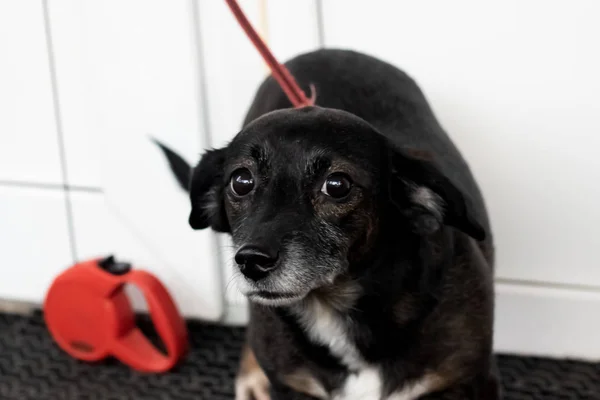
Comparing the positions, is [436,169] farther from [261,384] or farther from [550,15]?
[261,384]

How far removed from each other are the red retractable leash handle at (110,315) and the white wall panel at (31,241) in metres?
0.15

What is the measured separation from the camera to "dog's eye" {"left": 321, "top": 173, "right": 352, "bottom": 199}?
111 cm

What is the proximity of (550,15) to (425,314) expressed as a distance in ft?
1.92

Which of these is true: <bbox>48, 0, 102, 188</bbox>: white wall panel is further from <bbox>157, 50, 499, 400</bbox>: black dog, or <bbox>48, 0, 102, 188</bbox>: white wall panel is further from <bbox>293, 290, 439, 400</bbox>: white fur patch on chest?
<bbox>293, 290, 439, 400</bbox>: white fur patch on chest

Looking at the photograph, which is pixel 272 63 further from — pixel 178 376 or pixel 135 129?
pixel 178 376

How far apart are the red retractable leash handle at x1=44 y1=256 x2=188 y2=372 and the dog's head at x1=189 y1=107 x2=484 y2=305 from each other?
594 mm

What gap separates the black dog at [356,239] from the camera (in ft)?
3.64

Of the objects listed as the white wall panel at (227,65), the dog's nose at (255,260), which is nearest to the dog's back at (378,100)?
the white wall panel at (227,65)

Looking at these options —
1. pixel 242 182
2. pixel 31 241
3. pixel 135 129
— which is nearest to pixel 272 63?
pixel 242 182

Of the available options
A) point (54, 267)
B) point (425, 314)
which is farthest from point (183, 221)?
point (425, 314)

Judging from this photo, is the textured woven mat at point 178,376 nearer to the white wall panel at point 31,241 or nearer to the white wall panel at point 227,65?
the white wall panel at point 31,241

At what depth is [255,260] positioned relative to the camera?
1.07 meters

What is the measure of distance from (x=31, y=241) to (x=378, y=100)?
90 centimetres

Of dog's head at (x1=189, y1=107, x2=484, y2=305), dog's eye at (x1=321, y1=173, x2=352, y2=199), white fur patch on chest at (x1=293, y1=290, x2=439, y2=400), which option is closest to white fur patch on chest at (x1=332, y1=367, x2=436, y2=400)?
white fur patch on chest at (x1=293, y1=290, x2=439, y2=400)
